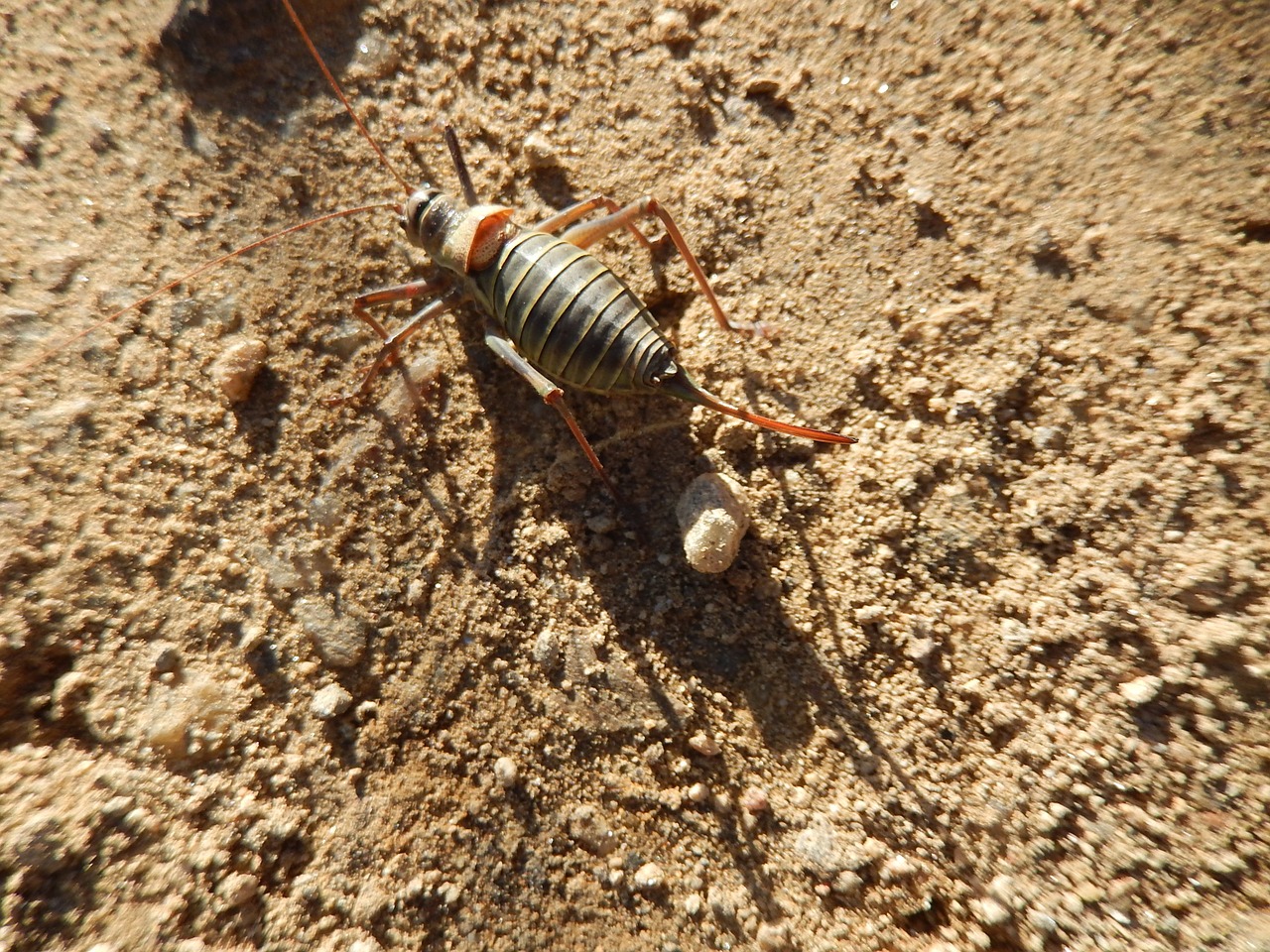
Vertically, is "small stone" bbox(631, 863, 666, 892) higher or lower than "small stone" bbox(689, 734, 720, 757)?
lower

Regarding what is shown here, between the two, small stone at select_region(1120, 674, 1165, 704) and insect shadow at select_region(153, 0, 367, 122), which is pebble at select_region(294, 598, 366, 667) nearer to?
insect shadow at select_region(153, 0, 367, 122)

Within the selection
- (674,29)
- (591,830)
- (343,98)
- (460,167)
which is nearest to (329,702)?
(591,830)

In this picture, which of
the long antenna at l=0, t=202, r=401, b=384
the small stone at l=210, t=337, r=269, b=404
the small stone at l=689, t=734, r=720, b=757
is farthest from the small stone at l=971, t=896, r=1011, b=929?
the long antenna at l=0, t=202, r=401, b=384

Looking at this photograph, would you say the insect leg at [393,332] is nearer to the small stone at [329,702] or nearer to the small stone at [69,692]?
the small stone at [329,702]

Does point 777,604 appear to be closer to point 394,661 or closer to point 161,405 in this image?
point 394,661

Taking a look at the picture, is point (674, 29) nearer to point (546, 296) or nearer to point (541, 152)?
point (541, 152)

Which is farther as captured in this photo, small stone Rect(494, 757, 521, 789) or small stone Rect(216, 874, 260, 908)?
small stone Rect(494, 757, 521, 789)

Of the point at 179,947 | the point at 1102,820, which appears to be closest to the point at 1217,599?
the point at 1102,820

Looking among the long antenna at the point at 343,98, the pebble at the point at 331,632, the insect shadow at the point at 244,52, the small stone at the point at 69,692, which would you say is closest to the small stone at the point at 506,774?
the pebble at the point at 331,632
